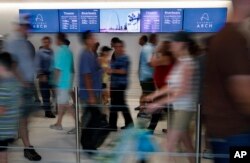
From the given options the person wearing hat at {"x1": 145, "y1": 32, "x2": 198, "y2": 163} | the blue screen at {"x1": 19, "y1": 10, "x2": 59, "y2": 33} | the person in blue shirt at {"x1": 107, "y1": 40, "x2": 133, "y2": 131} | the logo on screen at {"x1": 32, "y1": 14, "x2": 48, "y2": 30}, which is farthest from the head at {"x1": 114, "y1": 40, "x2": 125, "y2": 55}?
the logo on screen at {"x1": 32, "y1": 14, "x2": 48, "y2": 30}

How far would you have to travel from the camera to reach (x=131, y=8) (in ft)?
24.8

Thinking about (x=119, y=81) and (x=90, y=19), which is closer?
(x=119, y=81)

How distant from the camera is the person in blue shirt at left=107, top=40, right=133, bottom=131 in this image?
4613mm

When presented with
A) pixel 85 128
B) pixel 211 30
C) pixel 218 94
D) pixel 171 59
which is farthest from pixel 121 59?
pixel 211 30

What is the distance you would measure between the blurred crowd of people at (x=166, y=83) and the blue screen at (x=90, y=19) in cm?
177

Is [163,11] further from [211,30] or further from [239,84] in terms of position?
[239,84]

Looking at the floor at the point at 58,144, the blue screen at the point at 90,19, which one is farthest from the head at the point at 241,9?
the blue screen at the point at 90,19

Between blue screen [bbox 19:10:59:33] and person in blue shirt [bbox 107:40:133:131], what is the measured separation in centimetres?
354

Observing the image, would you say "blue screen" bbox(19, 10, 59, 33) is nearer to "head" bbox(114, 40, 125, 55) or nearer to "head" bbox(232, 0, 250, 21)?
"head" bbox(114, 40, 125, 55)

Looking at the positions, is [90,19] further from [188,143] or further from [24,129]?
[188,143]

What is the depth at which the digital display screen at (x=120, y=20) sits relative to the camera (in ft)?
24.8

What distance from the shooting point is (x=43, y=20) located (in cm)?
791

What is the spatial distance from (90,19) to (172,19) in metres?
1.82

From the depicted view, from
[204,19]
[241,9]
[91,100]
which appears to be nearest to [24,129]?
[91,100]
